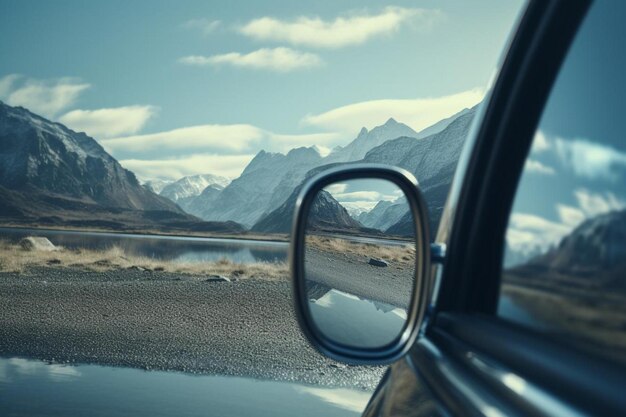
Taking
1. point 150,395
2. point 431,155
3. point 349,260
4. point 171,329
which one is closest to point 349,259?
point 349,260

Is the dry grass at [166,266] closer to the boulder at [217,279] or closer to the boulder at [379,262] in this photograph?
the boulder at [217,279]

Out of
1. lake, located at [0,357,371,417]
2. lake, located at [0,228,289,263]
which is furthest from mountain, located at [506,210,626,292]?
lake, located at [0,228,289,263]

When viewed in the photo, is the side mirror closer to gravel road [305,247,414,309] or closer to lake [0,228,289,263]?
gravel road [305,247,414,309]

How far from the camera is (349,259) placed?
232cm

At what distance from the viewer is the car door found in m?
0.89

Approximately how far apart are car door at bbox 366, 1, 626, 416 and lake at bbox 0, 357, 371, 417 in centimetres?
476

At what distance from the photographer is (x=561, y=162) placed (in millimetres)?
1136

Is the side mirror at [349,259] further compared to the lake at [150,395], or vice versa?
the lake at [150,395]

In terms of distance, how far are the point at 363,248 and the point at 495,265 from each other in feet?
3.78

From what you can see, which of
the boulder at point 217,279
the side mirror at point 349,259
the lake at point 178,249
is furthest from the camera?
the lake at point 178,249

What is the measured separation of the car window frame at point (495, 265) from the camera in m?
1.00

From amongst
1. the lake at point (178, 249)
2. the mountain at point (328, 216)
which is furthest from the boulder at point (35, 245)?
the mountain at point (328, 216)

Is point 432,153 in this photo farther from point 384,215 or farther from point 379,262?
point 384,215

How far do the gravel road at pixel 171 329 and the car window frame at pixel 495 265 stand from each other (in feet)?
19.7
